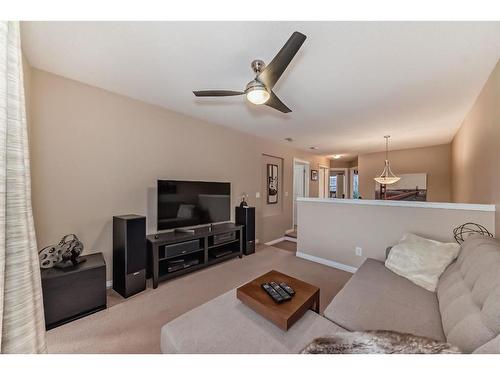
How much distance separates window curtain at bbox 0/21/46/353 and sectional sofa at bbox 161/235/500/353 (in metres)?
0.66

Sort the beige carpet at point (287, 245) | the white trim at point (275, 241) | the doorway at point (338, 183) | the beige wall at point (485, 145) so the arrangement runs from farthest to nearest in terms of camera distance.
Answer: the doorway at point (338, 183) → the white trim at point (275, 241) → the beige carpet at point (287, 245) → the beige wall at point (485, 145)

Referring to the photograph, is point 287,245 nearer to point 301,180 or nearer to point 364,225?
point 364,225

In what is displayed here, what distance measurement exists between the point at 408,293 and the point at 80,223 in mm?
3257

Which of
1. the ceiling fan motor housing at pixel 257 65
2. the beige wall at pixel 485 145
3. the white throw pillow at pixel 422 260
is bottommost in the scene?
the white throw pillow at pixel 422 260

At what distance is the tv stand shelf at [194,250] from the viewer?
246 cm

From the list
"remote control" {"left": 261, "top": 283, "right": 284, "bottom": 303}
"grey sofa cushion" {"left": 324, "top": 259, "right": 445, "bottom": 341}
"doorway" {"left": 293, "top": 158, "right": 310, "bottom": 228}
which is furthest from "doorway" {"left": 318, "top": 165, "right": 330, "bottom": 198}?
"remote control" {"left": 261, "top": 283, "right": 284, "bottom": 303}

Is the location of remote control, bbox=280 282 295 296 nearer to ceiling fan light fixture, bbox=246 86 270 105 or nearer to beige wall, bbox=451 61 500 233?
ceiling fan light fixture, bbox=246 86 270 105

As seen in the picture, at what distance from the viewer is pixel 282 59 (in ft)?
4.34

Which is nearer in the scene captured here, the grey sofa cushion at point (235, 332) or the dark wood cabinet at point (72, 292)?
the grey sofa cushion at point (235, 332)

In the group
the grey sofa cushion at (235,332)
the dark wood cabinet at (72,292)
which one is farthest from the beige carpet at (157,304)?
the grey sofa cushion at (235,332)

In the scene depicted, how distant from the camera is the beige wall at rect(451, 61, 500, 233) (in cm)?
182

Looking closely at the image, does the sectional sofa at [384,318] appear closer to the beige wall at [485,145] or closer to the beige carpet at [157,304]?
the beige carpet at [157,304]

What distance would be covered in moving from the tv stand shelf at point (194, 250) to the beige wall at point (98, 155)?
1.50ft
